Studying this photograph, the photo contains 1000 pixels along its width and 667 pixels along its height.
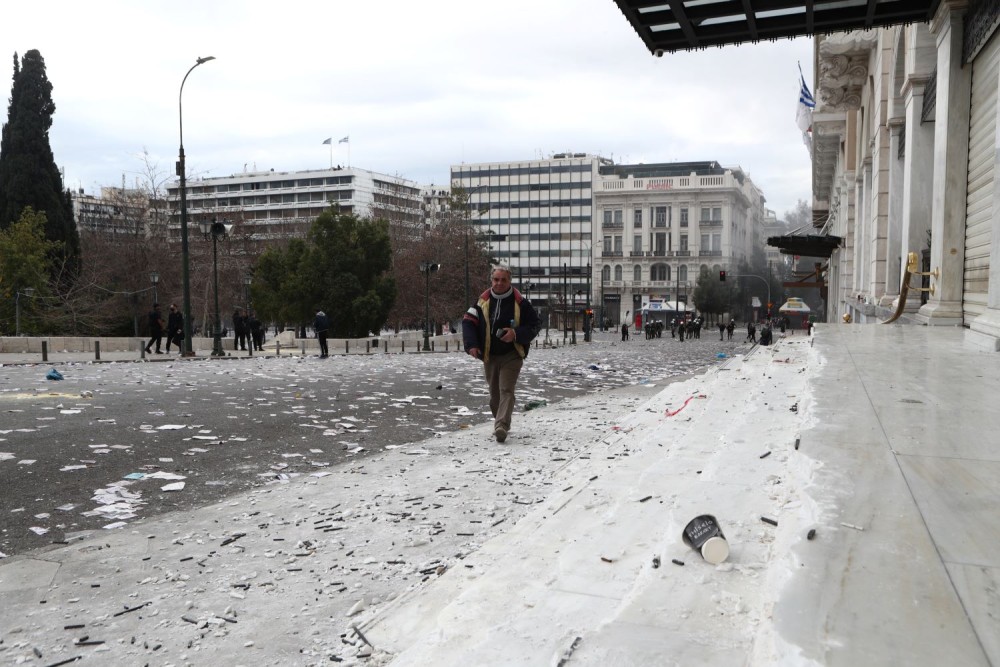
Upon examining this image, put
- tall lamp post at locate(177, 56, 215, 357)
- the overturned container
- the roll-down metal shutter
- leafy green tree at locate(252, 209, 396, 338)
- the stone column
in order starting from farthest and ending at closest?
leafy green tree at locate(252, 209, 396, 338), tall lamp post at locate(177, 56, 215, 357), the stone column, the roll-down metal shutter, the overturned container

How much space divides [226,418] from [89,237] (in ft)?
150

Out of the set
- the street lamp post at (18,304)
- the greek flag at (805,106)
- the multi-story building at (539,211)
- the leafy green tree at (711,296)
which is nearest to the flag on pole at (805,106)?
the greek flag at (805,106)

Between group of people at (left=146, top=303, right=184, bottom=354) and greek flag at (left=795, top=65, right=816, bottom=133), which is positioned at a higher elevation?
greek flag at (left=795, top=65, right=816, bottom=133)

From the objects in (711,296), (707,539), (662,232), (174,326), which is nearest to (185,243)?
(174,326)

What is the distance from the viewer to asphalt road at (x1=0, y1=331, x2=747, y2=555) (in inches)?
204

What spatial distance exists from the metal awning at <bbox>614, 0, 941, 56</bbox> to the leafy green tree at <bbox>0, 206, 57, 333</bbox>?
28903 mm

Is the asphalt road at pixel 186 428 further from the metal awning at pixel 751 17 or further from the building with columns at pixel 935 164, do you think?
the metal awning at pixel 751 17

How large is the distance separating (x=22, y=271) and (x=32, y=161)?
539 inches

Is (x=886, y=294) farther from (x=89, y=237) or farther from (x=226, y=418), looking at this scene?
(x=89, y=237)

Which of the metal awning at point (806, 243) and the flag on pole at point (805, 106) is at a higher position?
the flag on pole at point (805, 106)

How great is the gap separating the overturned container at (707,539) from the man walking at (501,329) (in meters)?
4.49

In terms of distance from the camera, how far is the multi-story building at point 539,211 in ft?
375

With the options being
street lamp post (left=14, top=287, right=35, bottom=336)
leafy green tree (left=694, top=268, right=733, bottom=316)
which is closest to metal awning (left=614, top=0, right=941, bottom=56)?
street lamp post (left=14, top=287, right=35, bottom=336)

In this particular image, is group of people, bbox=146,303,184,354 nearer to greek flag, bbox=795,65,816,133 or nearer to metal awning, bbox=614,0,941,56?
metal awning, bbox=614,0,941,56
